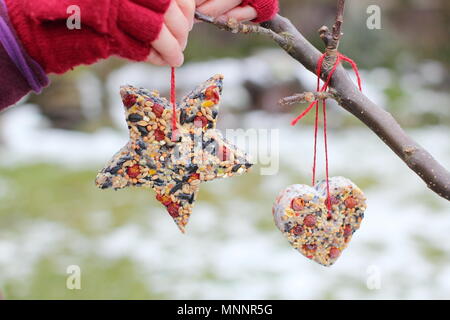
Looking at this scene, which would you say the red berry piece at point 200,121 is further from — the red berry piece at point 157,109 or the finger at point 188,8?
the finger at point 188,8

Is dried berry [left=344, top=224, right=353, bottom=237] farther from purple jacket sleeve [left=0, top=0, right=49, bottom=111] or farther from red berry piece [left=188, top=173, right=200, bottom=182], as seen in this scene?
purple jacket sleeve [left=0, top=0, right=49, bottom=111]

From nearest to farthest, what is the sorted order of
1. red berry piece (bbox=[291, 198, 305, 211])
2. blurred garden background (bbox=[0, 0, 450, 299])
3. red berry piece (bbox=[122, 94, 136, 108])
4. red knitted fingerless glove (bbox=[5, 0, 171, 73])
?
red knitted fingerless glove (bbox=[5, 0, 171, 73]), red berry piece (bbox=[122, 94, 136, 108]), red berry piece (bbox=[291, 198, 305, 211]), blurred garden background (bbox=[0, 0, 450, 299])

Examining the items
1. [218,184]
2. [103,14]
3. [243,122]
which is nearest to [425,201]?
[218,184]

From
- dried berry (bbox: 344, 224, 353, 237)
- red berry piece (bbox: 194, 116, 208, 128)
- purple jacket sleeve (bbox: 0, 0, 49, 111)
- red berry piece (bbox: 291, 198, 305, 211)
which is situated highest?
purple jacket sleeve (bbox: 0, 0, 49, 111)

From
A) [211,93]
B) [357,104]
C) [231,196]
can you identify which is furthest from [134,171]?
[231,196]

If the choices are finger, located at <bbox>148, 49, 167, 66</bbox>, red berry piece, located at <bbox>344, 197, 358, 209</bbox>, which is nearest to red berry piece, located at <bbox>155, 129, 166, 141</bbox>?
finger, located at <bbox>148, 49, 167, 66</bbox>

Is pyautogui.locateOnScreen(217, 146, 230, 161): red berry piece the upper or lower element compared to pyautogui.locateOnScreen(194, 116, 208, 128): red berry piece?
lower
